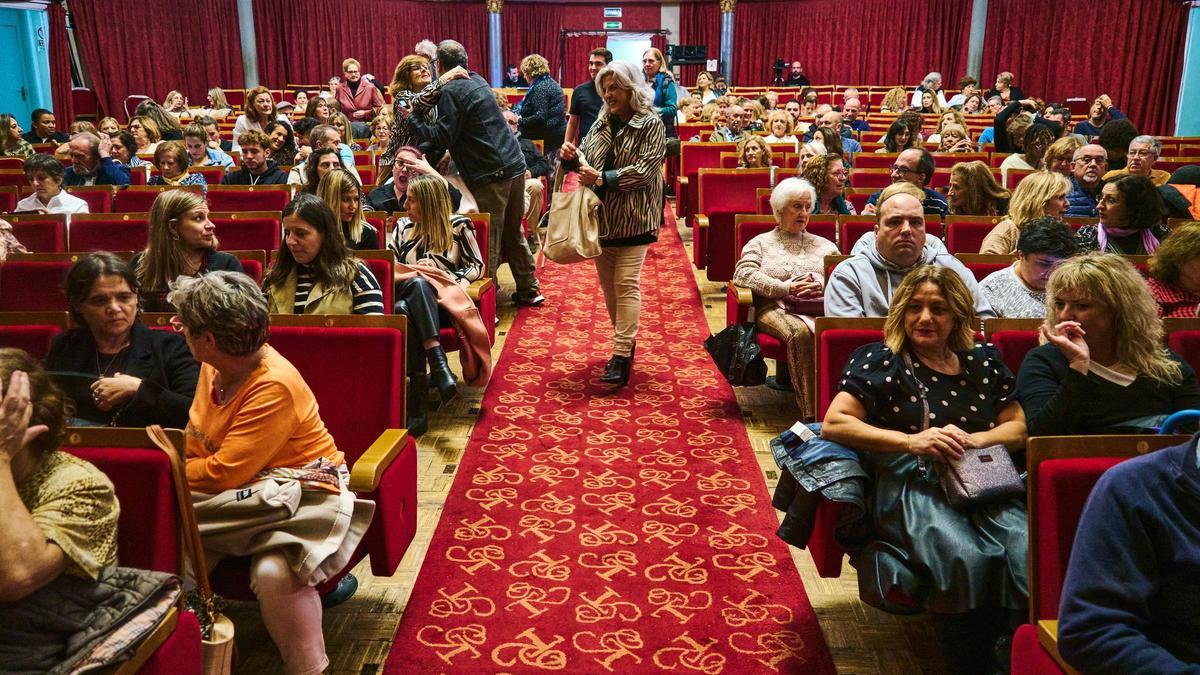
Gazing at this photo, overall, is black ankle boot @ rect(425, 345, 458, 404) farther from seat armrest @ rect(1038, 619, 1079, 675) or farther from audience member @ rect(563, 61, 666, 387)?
seat armrest @ rect(1038, 619, 1079, 675)

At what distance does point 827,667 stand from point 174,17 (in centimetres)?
1665

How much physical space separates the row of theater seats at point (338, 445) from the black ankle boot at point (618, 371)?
2.14m

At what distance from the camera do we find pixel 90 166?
20.7 ft

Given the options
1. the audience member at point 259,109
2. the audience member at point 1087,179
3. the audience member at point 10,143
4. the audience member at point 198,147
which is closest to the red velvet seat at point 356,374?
the audience member at point 1087,179

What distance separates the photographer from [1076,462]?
185 centimetres

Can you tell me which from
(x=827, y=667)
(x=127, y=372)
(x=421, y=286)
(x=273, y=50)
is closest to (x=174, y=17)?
(x=273, y=50)

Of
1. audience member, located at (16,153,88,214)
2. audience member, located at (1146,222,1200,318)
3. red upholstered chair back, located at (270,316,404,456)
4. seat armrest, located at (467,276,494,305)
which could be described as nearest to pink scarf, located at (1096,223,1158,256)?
audience member, located at (1146,222,1200,318)

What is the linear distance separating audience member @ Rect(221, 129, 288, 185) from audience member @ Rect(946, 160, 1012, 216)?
13.0 feet

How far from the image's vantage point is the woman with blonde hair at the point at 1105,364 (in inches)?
94.3

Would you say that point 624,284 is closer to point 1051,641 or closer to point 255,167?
point 255,167

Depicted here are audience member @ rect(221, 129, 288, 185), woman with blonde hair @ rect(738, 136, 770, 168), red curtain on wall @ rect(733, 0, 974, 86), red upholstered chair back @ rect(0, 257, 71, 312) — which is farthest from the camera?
red curtain on wall @ rect(733, 0, 974, 86)

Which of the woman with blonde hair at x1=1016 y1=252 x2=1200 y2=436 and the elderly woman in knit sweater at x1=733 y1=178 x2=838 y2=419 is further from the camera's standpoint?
the elderly woman in knit sweater at x1=733 y1=178 x2=838 y2=419

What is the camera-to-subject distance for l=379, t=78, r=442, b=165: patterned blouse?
17.7 ft

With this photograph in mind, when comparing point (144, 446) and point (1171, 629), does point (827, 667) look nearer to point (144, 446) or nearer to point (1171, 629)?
point (1171, 629)
